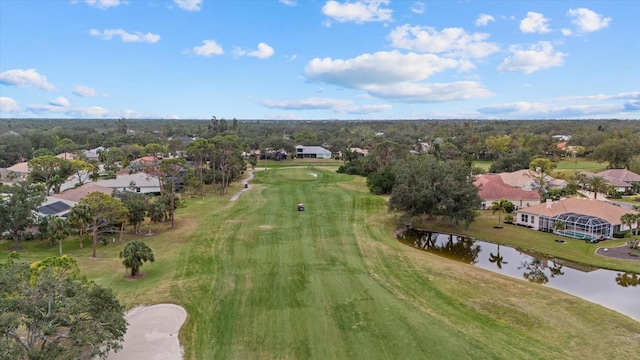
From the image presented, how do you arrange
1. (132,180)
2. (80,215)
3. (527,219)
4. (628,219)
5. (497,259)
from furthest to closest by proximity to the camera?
(132,180) < (527,219) < (628,219) < (497,259) < (80,215)

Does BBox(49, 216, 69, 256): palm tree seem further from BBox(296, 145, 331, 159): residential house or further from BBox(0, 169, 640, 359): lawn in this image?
BBox(296, 145, 331, 159): residential house

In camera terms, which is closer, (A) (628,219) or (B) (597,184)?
(A) (628,219)

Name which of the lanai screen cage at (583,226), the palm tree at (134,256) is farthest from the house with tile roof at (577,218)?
the palm tree at (134,256)

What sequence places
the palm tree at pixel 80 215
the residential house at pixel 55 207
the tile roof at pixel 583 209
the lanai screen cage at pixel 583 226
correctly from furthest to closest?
the tile roof at pixel 583 209, the residential house at pixel 55 207, the lanai screen cage at pixel 583 226, the palm tree at pixel 80 215

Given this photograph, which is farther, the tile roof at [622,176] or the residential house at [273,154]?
the residential house at [273,154]

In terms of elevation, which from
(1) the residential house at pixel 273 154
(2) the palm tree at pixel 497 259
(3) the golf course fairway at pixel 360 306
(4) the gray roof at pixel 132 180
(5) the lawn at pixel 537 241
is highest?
(1) the residential house at pixel 273 154

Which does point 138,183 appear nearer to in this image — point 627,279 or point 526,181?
point 526,181

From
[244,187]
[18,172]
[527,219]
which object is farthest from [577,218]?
[18,172]

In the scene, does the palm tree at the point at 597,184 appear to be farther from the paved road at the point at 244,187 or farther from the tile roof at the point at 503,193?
the paved road at the point at 244,187
